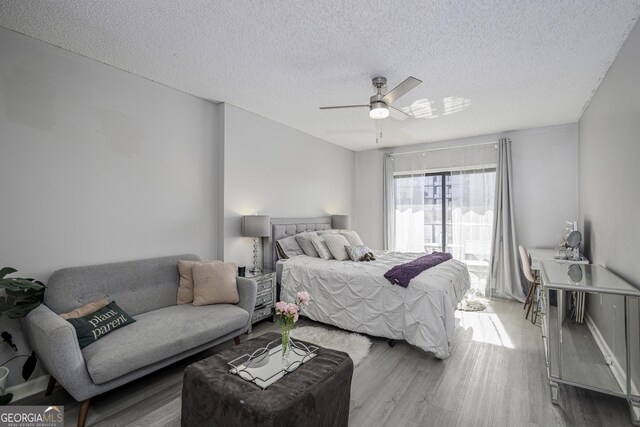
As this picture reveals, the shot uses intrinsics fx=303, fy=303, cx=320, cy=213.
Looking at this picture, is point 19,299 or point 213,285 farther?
point 213,285

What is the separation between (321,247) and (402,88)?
234 cm

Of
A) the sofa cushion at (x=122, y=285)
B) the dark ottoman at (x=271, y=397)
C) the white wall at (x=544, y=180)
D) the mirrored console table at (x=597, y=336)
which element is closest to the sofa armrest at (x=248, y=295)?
the sofa cushion at (x=122, y=285)

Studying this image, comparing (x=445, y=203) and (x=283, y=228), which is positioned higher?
(x=445, y=203)

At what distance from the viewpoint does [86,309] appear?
7.59 ft

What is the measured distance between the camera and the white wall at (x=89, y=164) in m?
2.29

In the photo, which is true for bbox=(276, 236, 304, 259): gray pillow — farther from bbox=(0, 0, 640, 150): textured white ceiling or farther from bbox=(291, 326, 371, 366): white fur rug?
bbox=(0, 0, 640, 150): textured white ceiling

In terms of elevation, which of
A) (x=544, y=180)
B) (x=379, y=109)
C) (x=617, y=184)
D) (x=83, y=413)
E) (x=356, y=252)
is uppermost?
(x=379, y=109)

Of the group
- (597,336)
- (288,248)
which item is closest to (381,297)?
(288,248)

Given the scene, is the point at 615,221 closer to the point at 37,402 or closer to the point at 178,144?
the point at 178,144

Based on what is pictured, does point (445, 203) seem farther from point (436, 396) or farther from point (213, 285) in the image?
point (213, 285)

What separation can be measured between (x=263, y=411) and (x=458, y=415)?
1430mm

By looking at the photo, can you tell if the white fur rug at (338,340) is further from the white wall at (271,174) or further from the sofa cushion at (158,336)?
the white wall at (271,174)

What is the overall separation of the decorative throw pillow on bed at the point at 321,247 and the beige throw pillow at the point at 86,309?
2445mm

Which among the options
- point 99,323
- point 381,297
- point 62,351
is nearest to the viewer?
point 62,351
